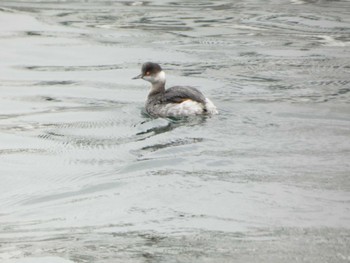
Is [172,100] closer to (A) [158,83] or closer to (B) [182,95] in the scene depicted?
(B) [182,95]

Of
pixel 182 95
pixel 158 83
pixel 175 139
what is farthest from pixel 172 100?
pixel 175 139

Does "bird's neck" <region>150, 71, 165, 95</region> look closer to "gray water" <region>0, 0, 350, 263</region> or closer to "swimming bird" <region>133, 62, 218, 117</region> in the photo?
"swimming bird" <region>133, 62, 218, 117</region>

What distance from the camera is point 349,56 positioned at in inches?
727

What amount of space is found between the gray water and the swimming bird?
0.62 ft

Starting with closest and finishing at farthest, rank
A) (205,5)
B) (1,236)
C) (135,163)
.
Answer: (1,236), (135,163), (205,5)

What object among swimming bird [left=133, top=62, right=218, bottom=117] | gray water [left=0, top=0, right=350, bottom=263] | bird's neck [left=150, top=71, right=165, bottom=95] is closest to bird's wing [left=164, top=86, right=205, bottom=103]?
swimming bird [left=133, top=62, right=218, bottom=117]

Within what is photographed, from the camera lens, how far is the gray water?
920 cm

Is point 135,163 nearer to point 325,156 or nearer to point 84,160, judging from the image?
point 84,160

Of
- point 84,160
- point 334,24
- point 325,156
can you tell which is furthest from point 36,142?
point 334,24

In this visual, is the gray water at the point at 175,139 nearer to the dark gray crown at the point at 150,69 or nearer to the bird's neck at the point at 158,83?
→ the bird's neck at the point at 158,83

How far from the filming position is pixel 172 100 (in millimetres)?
14125

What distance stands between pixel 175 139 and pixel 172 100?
1393 millimetres

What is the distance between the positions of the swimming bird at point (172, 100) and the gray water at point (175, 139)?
190mm

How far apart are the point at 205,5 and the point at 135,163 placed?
12.0 meters
